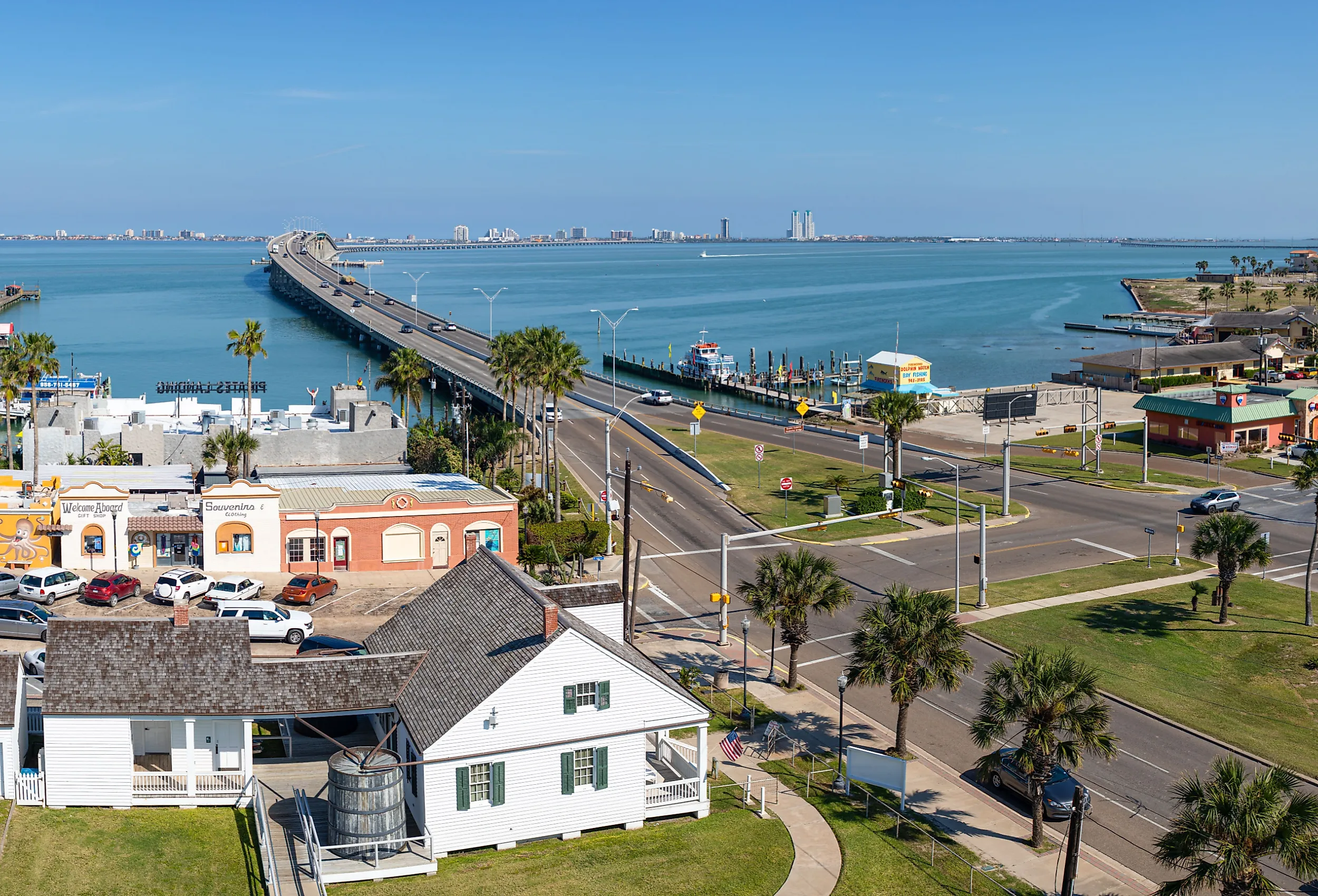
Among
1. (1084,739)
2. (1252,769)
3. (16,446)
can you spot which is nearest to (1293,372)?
(1252,769)

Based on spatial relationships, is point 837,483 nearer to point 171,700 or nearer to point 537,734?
point 537,734

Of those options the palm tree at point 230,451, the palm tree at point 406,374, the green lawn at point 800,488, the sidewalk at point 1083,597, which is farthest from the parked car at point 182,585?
the palm tree at point 406,374

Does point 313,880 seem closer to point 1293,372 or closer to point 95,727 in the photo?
point 95,727

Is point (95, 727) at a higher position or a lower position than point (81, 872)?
higher

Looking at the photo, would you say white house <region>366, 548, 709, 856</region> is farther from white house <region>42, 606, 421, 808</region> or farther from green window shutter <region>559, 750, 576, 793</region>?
white house <region>42, 606, 421, 808</region>

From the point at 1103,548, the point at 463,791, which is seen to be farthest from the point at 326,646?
the point at 1103,548
